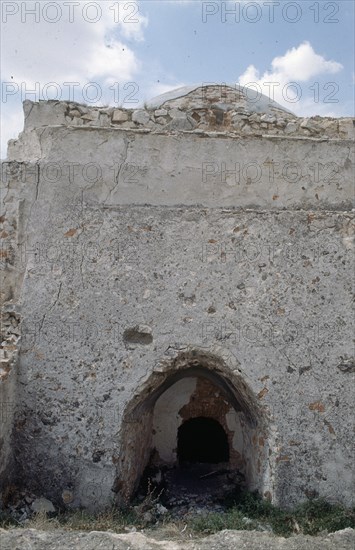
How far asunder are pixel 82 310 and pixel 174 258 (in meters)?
1.12

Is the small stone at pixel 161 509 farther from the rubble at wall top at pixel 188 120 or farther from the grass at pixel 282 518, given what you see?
the rubble at wall top at pixel 188 120

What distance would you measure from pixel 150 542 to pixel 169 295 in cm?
243

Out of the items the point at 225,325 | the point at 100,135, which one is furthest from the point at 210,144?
the point at 225,325

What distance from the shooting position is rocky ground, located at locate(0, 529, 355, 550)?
157 inches

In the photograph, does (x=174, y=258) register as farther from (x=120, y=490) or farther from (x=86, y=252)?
(x=120, y=490)

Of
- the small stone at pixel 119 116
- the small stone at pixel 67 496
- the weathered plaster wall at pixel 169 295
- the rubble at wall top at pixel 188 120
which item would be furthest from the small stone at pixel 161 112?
the small stone at pixel 67 496

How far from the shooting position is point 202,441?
783cm

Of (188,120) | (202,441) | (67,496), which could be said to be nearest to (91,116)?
(188,120)

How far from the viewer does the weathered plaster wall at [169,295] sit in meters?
5.62

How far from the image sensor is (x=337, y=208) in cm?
618

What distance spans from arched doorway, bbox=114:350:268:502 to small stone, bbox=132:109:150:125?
2748 millimetres

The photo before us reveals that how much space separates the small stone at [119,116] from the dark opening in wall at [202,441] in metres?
4.03

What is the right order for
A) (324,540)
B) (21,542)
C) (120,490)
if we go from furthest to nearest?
(120,490) → (324,540) → (21,542)

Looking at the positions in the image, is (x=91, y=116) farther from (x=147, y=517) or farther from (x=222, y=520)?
(x=222, y=520)
